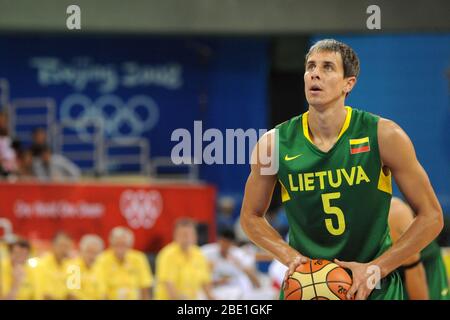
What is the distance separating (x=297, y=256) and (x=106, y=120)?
10095 mm

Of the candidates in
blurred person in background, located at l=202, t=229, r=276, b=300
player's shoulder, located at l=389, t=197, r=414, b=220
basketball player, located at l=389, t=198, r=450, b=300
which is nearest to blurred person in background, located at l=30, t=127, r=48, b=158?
blurred person in background, located at l=202, t=229, r=276, b=300

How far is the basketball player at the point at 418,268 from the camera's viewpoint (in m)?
4.64

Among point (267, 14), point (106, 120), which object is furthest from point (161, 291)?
point (106, 120)

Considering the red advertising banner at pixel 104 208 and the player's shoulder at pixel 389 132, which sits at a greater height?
the player's shoulder at pixel 389 132

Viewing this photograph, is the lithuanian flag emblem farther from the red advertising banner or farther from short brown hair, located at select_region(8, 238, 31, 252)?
the red advertising banner

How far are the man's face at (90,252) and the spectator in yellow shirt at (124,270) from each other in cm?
5

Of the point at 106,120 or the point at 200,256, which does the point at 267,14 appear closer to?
the point at 200,256

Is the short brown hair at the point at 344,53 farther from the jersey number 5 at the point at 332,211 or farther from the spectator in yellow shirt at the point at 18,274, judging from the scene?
the spectator in yellow shirt at the point at 18,274

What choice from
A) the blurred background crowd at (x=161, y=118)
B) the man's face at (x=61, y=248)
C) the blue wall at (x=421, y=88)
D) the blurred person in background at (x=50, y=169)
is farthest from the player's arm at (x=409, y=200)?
the blurred person in background at (x=50, y=169)

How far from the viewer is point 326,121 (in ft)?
11.9

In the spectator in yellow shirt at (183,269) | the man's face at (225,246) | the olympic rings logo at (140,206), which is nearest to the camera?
the spectator in yellow shirt at (183,269)

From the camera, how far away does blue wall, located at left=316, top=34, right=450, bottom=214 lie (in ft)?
27.7

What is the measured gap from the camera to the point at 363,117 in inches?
144

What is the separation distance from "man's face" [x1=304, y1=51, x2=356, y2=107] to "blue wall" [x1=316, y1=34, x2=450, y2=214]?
13.9ft
